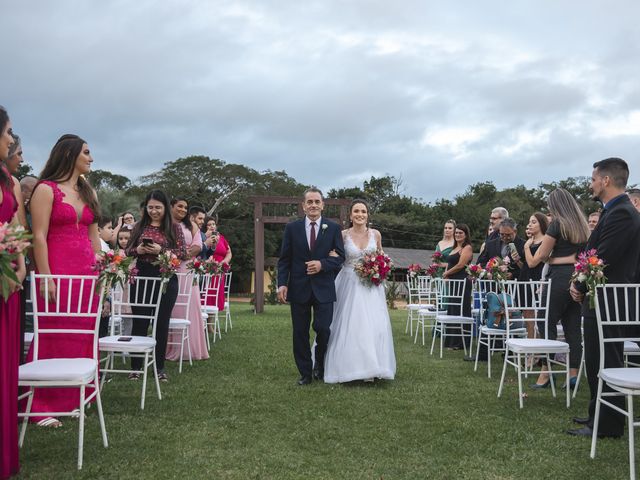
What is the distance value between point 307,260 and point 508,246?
11.2ft

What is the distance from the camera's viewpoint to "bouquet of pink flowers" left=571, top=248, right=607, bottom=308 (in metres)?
4.14

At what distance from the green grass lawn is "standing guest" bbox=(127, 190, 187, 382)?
60 cm

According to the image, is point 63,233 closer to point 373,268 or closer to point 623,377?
point 373,268

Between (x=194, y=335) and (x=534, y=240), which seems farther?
(x=194, y=335)

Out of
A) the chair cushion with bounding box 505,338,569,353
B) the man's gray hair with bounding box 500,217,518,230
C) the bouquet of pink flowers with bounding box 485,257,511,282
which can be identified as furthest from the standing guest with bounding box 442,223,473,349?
the chair cushion with bounding box 505,338,569,353

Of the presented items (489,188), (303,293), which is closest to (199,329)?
(303,293)

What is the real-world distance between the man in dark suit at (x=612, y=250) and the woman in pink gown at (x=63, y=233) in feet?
13.8

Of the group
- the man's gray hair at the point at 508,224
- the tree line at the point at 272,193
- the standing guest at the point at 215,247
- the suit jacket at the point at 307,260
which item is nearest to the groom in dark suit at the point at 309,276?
the suit jacket at the point at 307,260

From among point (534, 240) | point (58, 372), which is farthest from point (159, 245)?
point (534, 240)

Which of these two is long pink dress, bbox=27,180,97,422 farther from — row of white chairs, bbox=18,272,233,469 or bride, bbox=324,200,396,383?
bride, bbox=324,200,396,383

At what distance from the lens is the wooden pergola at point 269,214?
1816 cm

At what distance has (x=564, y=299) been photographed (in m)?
6.46

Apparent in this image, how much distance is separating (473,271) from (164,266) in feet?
13.5

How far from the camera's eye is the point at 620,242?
4.55 m
